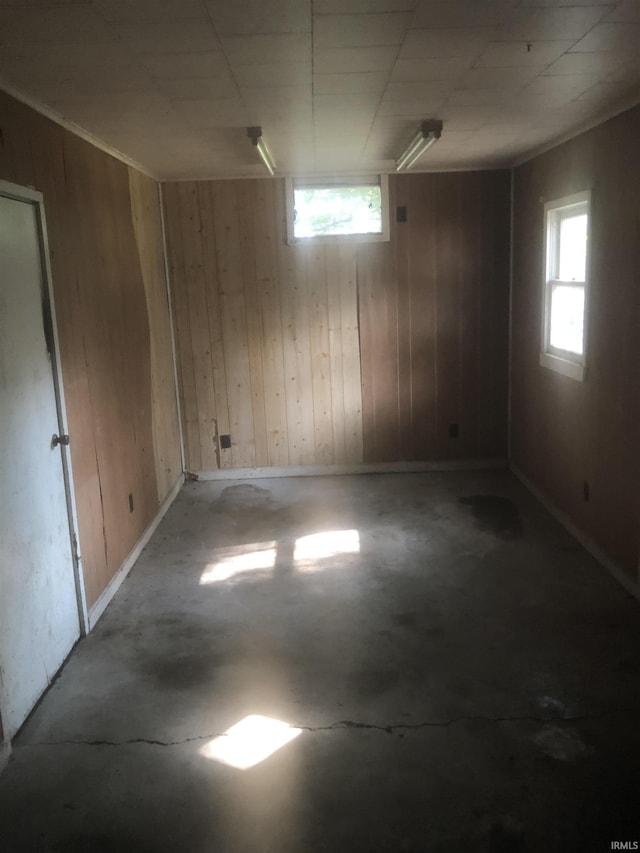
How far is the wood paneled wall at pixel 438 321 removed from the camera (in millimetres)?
5875

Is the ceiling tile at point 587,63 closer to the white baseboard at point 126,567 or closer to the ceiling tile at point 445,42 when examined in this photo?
the ceiling tile at point 445,42

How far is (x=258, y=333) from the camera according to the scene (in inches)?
240

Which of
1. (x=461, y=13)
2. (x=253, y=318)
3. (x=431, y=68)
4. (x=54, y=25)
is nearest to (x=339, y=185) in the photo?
(x=253, y=318)

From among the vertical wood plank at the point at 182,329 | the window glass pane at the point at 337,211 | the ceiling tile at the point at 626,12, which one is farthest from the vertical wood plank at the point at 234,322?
the ceiling tile at the point at 626,12

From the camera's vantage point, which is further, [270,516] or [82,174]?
[270,516]

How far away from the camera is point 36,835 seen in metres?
2.28

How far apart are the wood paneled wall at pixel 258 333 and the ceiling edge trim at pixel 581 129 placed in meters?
1.56

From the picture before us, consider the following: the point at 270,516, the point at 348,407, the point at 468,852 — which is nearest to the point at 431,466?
the point at 348,407

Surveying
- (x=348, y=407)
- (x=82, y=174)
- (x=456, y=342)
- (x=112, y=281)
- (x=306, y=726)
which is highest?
(x=82, y=174)

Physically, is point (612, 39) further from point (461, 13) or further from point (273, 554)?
point (273, 554)

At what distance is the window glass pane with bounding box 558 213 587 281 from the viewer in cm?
454

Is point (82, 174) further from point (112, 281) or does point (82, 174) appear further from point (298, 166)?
point (298, 166)

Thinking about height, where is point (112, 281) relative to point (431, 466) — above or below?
above

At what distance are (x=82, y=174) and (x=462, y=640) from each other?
319 centimetres
